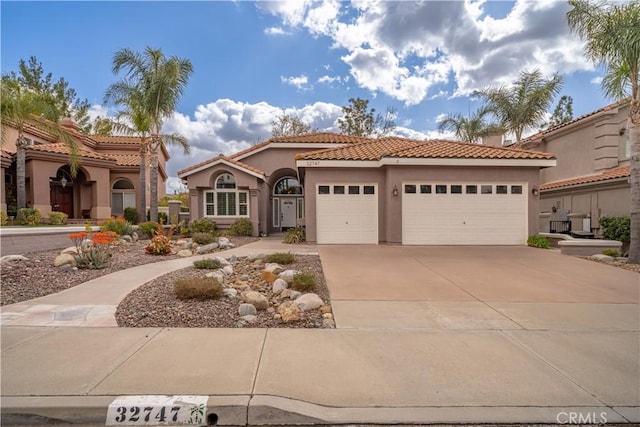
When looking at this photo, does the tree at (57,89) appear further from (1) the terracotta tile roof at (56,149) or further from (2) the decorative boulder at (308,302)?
(2) the decorative boulder at (308,302)

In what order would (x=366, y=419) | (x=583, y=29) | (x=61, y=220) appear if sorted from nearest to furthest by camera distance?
(x=366, y=419) → (x=583, y=29) → (x=61, y=220)

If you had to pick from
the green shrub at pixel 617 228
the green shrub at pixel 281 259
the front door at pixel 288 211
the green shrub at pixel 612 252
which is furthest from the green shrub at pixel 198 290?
the green shrub at pixel 617 228

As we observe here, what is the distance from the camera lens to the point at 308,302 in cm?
591

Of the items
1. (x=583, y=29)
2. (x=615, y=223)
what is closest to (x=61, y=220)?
(x=583, y=29)

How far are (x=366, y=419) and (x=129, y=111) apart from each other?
20.7 meters

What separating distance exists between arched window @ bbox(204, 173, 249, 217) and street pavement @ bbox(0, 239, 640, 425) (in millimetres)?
11434

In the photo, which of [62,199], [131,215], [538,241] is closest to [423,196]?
[538,241]

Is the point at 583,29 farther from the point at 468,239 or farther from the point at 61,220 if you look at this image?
the point at 61,220

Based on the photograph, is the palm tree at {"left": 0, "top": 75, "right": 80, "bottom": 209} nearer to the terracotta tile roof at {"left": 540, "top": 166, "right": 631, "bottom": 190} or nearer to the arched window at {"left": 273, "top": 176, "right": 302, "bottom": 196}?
the arched window at {"left": 273, "top": 176, "right": 302, "bottom": 196}

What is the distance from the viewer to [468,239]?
13984 millimetres

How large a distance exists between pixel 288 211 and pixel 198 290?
1655cm

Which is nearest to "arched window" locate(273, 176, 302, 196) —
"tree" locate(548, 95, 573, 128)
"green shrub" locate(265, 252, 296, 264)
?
"green shrub" locate(265, 252, 296, 264)

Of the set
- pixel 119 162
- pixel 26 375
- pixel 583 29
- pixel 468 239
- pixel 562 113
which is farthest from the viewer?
pixel 562 113

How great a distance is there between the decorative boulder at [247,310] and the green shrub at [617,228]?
15979mm
